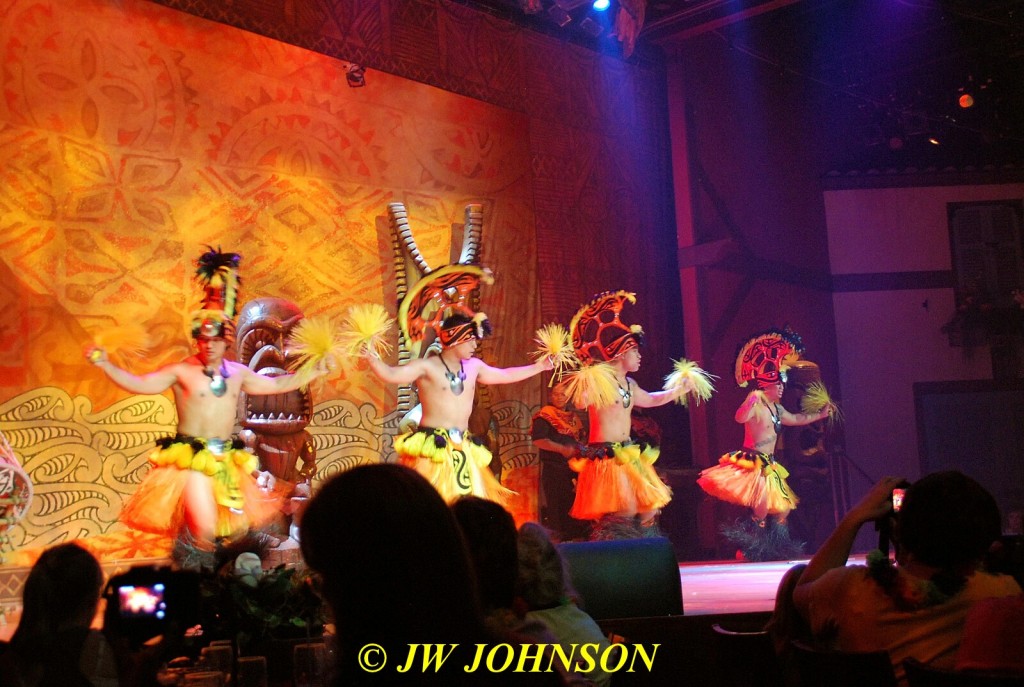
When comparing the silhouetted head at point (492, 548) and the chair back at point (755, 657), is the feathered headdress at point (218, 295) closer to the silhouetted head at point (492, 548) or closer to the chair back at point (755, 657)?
the chair back at point (755, 657)

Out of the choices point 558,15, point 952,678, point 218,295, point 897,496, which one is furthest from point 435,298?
point 952,678

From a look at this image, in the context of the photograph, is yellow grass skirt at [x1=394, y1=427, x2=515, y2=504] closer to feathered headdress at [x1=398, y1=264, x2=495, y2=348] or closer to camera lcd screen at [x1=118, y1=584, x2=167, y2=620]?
feathered headdress at [x1=398, y1=264, x2=495, y2=348]

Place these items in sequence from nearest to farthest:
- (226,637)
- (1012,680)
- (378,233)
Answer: (1012,680) → (226,637) → (378,233)

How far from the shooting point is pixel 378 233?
682cm

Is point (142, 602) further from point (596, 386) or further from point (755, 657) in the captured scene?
point (596, 386)

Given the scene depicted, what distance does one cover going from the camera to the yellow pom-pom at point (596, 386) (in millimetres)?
6434

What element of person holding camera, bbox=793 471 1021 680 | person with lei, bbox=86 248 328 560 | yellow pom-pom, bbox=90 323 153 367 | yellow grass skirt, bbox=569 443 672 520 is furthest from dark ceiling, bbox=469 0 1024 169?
person holding camera, bbox=793 471 1021 680

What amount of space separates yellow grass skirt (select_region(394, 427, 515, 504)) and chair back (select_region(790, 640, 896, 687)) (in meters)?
3.90

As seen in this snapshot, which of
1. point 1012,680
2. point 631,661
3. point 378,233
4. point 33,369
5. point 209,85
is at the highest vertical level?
point 209,85

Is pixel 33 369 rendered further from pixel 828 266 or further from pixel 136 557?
pixel 828 266

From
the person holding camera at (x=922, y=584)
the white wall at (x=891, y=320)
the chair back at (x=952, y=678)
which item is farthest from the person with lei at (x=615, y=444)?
the chair back at (x=952, y=678)

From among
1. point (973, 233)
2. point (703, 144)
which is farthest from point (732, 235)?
point (973, 233)

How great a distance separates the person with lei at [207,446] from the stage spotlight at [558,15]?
3052 millimetres

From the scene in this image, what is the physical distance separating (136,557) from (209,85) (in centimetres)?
278
